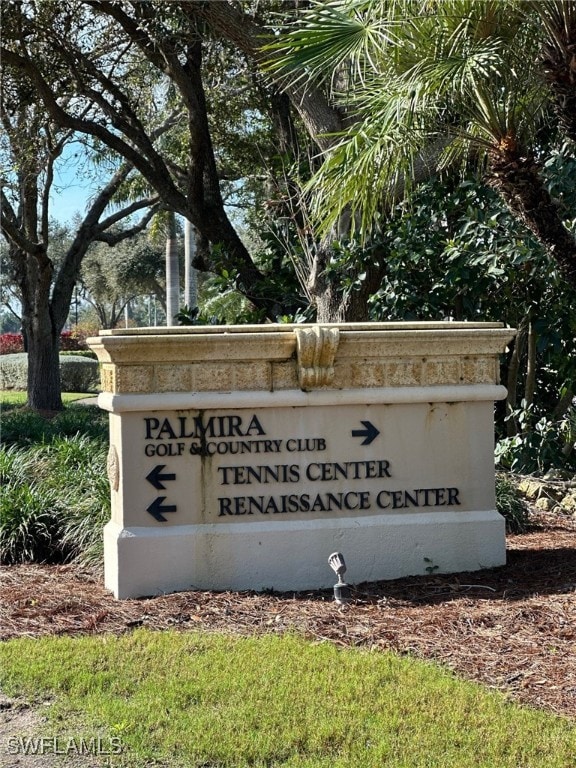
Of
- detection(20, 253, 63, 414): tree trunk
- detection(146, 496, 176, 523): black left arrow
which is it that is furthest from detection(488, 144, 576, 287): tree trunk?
detection(20, 253, 63, 414): tree trunk

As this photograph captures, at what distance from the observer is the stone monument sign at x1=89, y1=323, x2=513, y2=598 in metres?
6.19

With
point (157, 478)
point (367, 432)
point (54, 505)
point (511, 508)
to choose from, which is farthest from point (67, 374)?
point (367, 432)

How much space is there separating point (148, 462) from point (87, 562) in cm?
124

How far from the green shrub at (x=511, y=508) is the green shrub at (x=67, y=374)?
22.5 m

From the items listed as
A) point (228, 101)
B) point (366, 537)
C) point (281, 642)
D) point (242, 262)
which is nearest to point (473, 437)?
point (366, 537)

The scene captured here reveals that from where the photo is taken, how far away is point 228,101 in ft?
52.0

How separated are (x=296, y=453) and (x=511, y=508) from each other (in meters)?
2.52

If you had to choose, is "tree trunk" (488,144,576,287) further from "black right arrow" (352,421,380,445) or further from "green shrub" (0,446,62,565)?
"green shrub" (0,446,62,565)

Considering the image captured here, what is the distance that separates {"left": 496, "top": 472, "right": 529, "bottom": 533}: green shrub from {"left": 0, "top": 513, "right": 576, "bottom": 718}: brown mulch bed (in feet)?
3.76

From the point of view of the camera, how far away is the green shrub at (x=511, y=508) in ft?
26.3

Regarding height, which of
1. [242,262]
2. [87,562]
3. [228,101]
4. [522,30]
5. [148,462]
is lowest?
[87,562]

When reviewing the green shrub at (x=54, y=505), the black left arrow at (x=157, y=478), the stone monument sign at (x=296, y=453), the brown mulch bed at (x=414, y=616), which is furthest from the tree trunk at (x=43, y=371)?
the black left arrow at (x=157, y=478)

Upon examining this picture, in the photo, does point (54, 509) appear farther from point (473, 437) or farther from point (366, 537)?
point (473, 437)

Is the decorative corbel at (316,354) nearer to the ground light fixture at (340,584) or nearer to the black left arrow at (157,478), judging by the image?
the black left arrow at (157,478)
